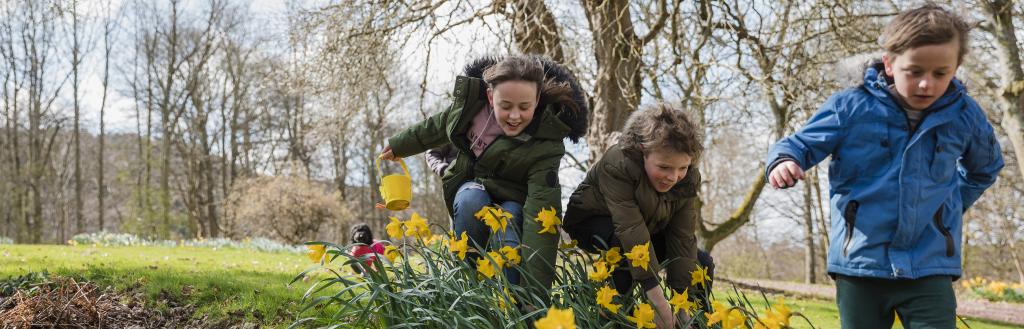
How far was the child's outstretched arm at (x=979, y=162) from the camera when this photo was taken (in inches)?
85.0

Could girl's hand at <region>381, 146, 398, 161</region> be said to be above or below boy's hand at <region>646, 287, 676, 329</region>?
above

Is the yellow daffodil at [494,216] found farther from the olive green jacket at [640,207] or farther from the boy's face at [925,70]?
the boy's face at [925,70]

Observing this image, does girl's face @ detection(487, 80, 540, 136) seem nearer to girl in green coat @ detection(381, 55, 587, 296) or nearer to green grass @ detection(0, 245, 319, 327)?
girl in green coat @ detection(381, 55, 587, 296)

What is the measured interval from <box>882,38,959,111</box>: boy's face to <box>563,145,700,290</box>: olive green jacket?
727 mm

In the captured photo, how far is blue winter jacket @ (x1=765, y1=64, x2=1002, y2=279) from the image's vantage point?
201 cm

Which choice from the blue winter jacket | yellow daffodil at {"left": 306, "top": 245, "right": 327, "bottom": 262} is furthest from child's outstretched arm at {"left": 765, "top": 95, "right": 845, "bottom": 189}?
yellow daffodil at {"left": 306, "top": 245, "right": 327, "bottom": 262}

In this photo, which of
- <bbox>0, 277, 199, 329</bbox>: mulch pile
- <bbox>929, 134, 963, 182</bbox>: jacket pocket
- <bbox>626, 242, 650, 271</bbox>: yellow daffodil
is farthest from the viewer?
<bbox>0, 277, 199, 329</bbox>: mulch pile

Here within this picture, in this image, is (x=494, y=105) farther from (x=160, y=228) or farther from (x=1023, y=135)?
(x=160, y=228)

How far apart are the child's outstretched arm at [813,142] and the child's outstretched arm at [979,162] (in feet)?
1.41

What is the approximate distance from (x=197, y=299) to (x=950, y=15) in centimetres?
381

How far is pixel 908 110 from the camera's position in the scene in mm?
2100

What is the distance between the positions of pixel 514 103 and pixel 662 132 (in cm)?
53

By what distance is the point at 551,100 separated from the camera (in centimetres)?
257

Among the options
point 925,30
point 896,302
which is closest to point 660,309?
point 896,302
